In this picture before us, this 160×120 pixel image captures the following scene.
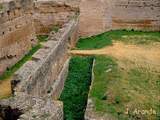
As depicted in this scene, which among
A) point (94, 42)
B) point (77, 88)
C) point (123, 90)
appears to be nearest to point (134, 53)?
point (94, 42)

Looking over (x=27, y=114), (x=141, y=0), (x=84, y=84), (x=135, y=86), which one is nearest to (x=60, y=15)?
(x=141, y=0)

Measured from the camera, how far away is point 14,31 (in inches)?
617

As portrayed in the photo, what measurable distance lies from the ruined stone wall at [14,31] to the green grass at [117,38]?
2933 millimetres

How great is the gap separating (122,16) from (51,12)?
126 inches

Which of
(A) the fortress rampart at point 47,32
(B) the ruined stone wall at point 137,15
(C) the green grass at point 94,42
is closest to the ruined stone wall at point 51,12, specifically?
(A) the fortress rampart at point 47,32

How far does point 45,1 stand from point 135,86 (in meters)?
8.48

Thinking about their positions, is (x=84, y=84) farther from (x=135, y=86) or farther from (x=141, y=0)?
(x=141, y=0)

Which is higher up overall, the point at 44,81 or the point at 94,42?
the point at 44,81

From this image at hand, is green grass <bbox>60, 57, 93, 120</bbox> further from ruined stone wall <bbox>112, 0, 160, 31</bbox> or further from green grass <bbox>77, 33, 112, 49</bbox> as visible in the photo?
ruined stone wall <bbox>112, 0, 160, 31</bbox>

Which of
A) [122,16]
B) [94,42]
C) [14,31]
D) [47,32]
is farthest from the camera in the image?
[122,16]

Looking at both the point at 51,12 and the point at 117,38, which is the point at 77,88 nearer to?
the point at 117,38

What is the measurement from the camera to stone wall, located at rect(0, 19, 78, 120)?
27.7 ft

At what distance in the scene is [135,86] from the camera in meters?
13.3

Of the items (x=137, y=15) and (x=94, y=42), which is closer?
(x=94, y=42)
